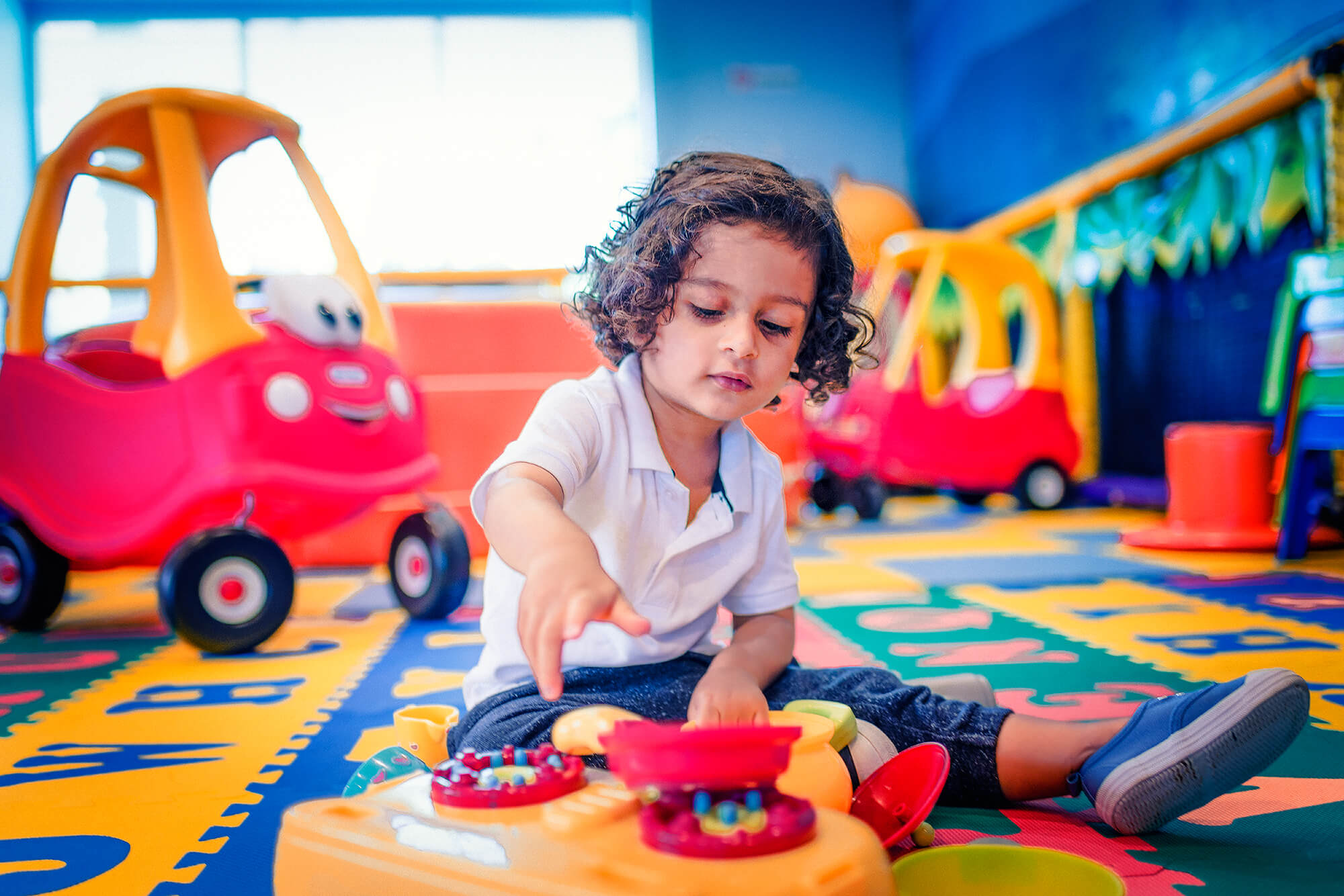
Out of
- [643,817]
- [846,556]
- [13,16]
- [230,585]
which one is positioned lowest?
[846,556]

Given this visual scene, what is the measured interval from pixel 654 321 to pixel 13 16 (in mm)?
4981

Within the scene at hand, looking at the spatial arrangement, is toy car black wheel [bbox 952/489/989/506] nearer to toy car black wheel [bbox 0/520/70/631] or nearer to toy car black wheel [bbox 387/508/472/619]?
toy car black wheel [bbox 387/508/472/619]

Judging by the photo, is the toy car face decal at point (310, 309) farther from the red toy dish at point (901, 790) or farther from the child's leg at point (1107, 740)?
the red toy dish at point (901, 790)

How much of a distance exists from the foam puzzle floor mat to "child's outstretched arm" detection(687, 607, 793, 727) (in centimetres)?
14

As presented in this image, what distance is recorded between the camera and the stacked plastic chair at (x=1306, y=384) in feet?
5.03

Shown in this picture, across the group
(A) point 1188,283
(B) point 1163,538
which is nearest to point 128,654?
(B) point 1163,538

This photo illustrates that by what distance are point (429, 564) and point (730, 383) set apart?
92 cm

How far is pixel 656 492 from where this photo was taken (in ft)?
2.23

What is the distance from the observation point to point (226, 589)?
4.05 ft

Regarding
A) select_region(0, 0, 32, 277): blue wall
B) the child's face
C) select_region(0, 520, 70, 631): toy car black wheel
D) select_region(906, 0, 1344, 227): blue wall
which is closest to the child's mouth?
the child's face

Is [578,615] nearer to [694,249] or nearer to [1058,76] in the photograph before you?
[694,249]

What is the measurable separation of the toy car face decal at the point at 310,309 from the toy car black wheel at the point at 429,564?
10.8 inches

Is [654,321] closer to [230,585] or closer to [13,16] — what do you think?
[230,585]

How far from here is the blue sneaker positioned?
1.78 ft
